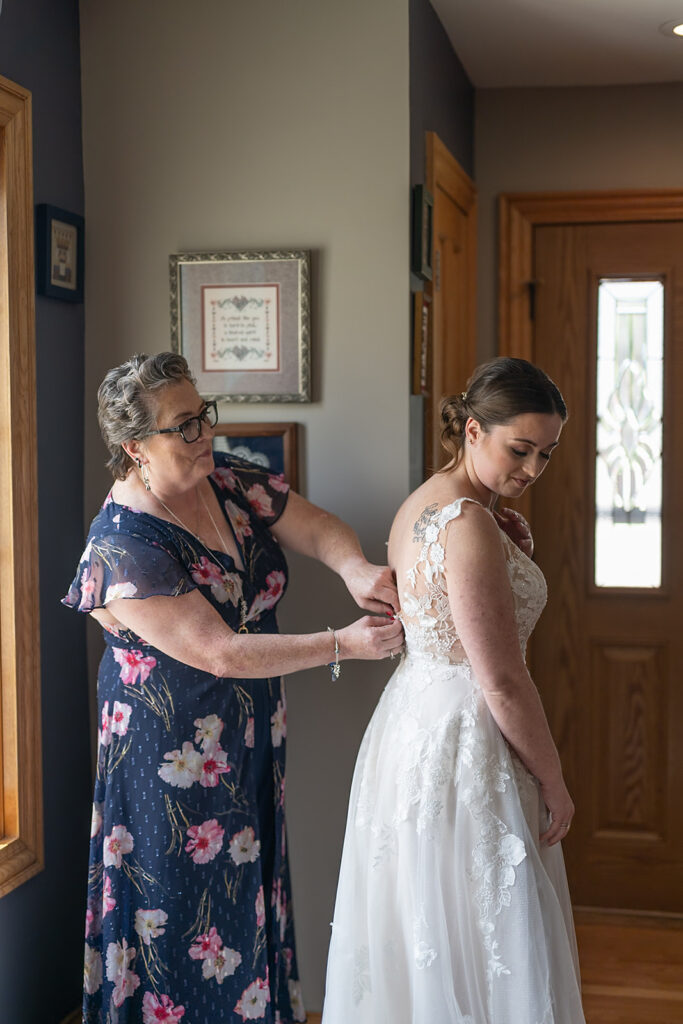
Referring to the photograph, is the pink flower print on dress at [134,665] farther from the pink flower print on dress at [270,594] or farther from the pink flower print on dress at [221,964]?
the pink flower print on dress at [221,964]

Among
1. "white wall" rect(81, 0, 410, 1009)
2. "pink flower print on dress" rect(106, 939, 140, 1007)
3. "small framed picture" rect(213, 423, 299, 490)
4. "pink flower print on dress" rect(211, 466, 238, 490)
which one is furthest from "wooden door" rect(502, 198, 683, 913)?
"pink flower print on dress" rect(106, 939, 140, 1007)

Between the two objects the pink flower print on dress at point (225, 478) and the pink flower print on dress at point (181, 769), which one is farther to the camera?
the pink flower print on dress at point (225, 478)

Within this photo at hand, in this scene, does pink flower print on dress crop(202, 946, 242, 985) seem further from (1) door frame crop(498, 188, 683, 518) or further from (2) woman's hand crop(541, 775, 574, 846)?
(1) door frame crop(498, 188, 683, 518)

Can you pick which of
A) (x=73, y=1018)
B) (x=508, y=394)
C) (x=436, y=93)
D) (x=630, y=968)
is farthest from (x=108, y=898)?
(x=436, y=93)

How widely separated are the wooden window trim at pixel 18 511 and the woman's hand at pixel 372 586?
0.71 metres

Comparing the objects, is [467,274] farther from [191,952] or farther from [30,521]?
[191,952]

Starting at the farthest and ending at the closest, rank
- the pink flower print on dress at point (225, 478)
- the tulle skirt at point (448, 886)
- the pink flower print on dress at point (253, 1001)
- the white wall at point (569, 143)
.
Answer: the white wall at point (569, 143), the pink flower print on dress at point (225, 478), the pink flower print on dress at point (253, 1001), the tulle skirt at point (448, 886)

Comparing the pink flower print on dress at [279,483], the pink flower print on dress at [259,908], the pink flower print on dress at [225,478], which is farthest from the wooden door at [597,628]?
the pink flower print on dress at [259,908]

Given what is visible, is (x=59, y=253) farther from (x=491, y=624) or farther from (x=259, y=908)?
(x=259, y=908)

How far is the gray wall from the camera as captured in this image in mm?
2396

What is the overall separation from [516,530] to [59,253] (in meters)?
1.23

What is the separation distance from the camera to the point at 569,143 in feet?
11.2

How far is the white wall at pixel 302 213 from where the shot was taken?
2.52 m

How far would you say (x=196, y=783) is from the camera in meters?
2.14
